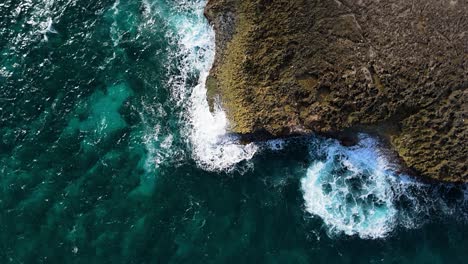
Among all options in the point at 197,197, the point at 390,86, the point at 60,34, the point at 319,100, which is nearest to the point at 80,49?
the point at 60,34

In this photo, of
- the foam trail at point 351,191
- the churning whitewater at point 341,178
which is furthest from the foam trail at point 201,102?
the foam trail at point 351,191

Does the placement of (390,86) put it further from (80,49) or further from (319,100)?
(80,49)

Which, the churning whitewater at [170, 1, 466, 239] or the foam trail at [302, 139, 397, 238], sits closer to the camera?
the foam trail at [302, 139, 397, 238]

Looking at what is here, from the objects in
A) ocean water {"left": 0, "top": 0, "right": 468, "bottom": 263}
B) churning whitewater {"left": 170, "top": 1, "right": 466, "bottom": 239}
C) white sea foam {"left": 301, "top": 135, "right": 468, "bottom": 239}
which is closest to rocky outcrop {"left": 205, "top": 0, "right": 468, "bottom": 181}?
churning whitewater {"left": 170, "top": 1, "right": 466, "bottom": 239}

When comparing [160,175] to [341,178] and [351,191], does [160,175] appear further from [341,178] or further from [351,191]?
[351,191]

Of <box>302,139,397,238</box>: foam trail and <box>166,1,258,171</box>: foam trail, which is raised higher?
<box>166,1,258,171</box>: foam trail

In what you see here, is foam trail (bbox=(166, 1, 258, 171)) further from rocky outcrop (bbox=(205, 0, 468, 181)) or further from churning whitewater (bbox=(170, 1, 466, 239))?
rocky outcrop (bbox=(205, 0, 468, 181))

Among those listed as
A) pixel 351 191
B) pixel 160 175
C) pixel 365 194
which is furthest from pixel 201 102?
pixel 365 194

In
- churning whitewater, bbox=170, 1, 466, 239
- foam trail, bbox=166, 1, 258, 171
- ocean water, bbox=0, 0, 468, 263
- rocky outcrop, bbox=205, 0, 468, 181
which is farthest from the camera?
foam trail, bbox=166, 1, 258, 171
